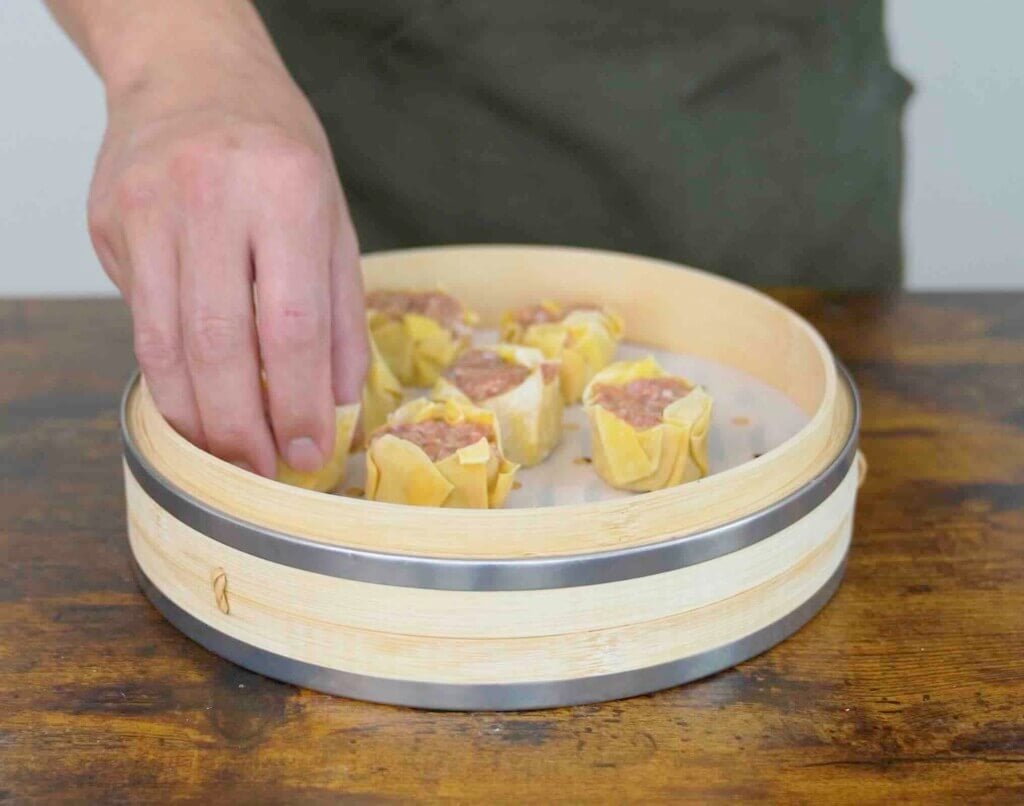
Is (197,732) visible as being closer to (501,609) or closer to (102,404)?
(501,609)

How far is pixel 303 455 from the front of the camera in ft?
4.53

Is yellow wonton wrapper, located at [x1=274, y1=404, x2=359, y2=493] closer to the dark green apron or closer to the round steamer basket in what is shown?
the round steamer basket

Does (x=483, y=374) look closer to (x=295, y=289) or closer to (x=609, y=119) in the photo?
(x=295, y=289)

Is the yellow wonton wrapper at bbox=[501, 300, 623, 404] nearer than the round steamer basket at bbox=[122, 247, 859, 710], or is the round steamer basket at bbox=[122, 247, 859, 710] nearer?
the round steamer basket at bbox=[122, 247, 859, 710]

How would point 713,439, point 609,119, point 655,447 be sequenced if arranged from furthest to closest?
point 609,119, point 713,439, point 655,447

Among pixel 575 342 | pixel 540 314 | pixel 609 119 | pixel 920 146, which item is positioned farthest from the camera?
pixel 920 146

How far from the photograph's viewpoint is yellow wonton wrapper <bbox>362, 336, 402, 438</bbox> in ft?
5.45

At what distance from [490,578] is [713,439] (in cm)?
57

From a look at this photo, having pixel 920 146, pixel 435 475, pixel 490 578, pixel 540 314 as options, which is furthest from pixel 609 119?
pixel 920 146

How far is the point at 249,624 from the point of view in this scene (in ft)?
3.92

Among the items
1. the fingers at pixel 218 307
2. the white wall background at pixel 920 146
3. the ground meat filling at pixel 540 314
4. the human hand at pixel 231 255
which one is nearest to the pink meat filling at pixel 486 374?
the ground meat filling at pixel 540 314

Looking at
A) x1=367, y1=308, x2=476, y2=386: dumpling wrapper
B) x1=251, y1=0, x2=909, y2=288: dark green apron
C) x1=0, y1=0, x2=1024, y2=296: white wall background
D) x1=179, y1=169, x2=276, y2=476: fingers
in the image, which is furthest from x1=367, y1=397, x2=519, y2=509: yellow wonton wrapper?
x1=0, y1=0, x2=1024, y2=296: white wall background

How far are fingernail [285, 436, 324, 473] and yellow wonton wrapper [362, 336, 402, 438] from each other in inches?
9.8

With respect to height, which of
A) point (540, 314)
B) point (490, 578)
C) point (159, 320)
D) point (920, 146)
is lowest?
point (920, 146)
